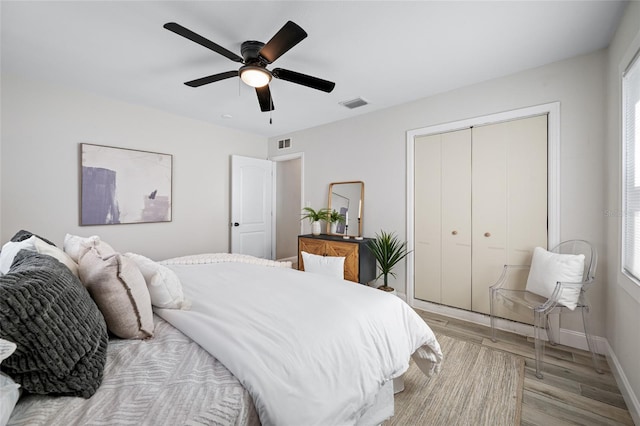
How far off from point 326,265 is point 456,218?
1569 mm

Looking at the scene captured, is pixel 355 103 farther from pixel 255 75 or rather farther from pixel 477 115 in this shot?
pixel 255 75

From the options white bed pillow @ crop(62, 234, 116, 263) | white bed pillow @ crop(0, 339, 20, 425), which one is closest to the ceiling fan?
white bed pillow @ crop(62, 234, 116, 263)

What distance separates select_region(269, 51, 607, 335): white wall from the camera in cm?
231

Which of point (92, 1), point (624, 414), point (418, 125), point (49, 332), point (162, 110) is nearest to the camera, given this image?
point (49, 332)

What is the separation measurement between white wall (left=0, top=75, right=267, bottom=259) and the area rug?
11.2ft

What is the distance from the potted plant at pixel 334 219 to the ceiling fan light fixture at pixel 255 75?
221 cm

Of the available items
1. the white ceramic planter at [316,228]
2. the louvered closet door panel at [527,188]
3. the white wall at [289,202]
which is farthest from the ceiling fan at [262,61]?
the white wall at [289,202]

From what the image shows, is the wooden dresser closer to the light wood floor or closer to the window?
the light wood floor

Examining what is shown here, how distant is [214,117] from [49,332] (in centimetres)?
374

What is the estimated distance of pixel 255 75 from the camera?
2.11 metres

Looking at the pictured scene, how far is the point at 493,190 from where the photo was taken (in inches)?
111

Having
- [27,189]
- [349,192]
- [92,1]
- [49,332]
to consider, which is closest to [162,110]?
[27,189]

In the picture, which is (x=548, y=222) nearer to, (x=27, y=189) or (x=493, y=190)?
(x=493, y=190)

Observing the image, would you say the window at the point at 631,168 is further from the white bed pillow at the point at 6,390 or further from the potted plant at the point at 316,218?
the potted plant at the point at 316,218
